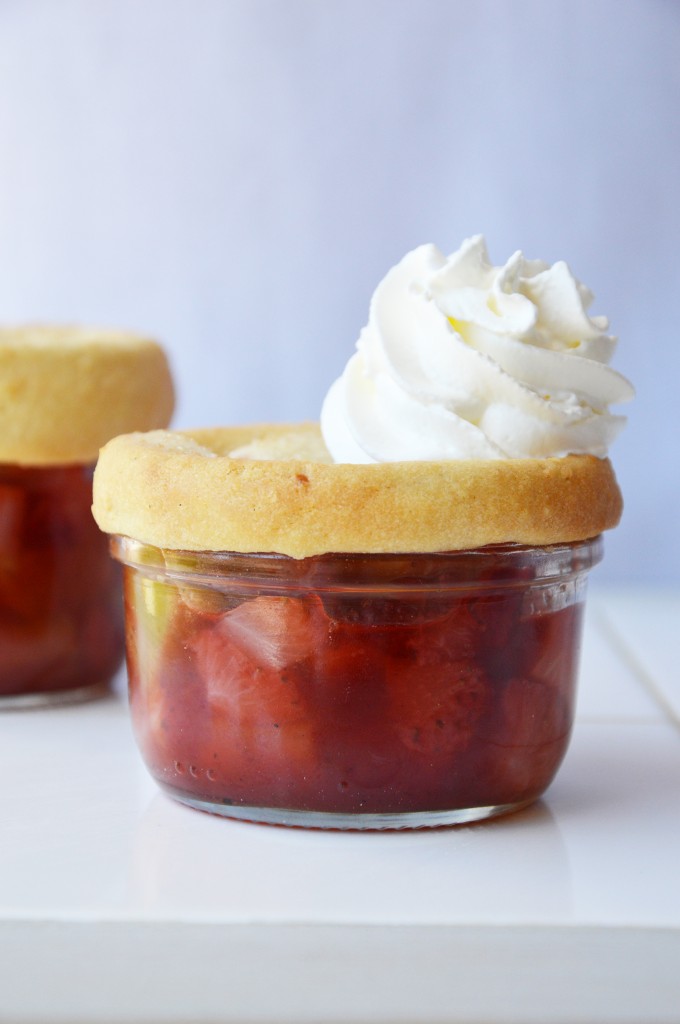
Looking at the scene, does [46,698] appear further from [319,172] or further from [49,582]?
[319,172]

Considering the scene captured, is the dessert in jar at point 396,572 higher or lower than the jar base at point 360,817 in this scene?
higher

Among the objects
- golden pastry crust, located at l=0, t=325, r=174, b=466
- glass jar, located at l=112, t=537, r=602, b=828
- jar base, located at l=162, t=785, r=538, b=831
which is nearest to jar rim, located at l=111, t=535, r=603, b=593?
glass jar, located at l=112, t=537, r=602, b=828

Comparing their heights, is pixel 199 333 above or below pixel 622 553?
above

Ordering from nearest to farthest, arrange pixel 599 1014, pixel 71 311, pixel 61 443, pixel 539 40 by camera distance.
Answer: pixel 599 1014
pixel 61 443
pixel 539 40
pixel 71 311

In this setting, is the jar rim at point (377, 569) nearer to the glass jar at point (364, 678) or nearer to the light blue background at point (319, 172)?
the glass jar at point (364, 678)

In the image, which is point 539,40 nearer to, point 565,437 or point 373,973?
point 565,437

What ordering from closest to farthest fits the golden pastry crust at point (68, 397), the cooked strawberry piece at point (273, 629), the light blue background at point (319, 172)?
the cooked strawberry piece at point (273, 629) → the golden pastry crust at point (68, 397) → the light blue background at point (319, 172)

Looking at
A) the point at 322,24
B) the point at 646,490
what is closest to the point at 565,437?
the point at 646,490

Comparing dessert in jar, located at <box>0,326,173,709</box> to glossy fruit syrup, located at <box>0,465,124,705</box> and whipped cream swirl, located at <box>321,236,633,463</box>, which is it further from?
whipped cream swirl, located at <box>321,236,633,463</box>

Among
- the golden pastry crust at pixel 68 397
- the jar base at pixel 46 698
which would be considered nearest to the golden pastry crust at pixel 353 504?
the golden pastry crust at pixel 68 397
